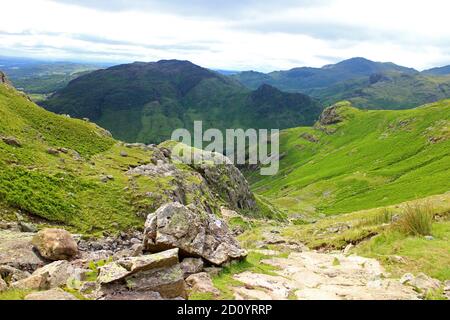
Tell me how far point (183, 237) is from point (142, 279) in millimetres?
4452

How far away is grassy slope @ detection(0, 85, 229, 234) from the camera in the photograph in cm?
4759

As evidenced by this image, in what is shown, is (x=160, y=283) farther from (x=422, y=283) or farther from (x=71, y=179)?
(x=71, y=179)

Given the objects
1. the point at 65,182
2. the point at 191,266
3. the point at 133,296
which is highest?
the point at 133,296

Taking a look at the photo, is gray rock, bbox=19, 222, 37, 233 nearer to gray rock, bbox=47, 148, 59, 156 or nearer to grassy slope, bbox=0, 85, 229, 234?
grassy slope, bbox=0, 85, 229, 234

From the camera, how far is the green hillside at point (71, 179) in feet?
157

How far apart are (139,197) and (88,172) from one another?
10.9 metres

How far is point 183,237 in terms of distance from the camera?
69.8 ft

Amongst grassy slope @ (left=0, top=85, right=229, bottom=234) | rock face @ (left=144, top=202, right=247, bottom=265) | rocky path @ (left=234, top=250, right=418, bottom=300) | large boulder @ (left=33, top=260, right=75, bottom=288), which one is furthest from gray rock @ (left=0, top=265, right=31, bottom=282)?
grassy slope @ (left=0, top=85, right=229, bottom=234)

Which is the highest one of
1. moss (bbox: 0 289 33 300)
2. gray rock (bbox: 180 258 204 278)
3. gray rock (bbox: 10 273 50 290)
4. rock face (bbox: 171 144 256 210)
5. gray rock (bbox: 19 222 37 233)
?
moss (bbox: 0 289 33 300)

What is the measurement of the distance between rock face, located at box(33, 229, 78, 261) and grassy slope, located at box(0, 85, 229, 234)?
71.7ft

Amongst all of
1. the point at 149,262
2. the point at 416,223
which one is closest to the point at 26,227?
the point at 149,262
